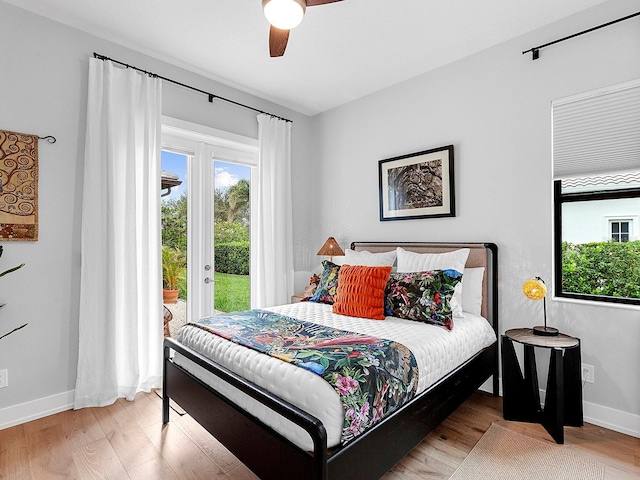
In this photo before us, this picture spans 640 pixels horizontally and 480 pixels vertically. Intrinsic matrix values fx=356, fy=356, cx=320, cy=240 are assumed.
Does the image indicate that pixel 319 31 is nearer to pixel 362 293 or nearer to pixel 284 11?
pixel 284 11

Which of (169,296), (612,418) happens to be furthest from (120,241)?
(612,418)

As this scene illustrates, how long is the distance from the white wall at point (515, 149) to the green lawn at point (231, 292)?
1.42 metres

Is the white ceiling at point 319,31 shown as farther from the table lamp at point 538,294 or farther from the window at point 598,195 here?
the table lamp at point 538,294

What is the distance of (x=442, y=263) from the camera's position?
2.84 metres

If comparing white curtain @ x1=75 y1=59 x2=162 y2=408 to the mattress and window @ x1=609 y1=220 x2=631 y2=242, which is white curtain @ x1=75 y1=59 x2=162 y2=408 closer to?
the mattress

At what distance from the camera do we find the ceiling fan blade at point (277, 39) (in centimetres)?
207

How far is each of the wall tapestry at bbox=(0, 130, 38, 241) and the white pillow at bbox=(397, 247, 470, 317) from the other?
2.79 metres

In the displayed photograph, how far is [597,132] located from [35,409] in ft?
14.2

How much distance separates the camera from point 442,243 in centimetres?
316

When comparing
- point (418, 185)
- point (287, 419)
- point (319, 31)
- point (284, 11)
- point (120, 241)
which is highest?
point (319, 31)

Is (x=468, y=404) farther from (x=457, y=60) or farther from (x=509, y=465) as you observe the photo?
(x=457, y=60)

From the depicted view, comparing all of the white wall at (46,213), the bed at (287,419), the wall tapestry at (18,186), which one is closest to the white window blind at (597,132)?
the bed at (287,419)

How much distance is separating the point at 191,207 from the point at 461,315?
8.44 ft

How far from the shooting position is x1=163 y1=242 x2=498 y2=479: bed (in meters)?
1.38
